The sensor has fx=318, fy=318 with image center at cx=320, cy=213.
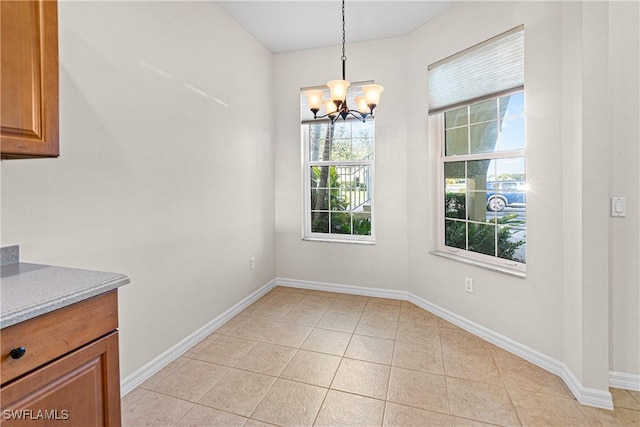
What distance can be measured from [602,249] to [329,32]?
9.83 ft

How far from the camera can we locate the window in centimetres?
249

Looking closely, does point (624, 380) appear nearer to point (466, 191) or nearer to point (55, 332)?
→ point (466, 191)

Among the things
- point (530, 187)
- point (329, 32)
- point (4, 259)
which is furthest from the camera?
point (329, 32)

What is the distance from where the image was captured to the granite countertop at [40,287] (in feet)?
2.93

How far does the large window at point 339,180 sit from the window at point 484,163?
2.78 ft

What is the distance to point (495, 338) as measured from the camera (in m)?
2.58

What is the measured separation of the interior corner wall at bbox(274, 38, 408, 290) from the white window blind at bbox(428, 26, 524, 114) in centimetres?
47

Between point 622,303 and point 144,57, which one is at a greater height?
point 144,57

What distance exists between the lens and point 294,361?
92.0 inches

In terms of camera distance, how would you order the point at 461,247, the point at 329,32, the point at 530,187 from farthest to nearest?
the point at 329,32 < the point at 461,247 < the point at 530,187

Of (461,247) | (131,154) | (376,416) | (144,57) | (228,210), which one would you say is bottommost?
(376,416)

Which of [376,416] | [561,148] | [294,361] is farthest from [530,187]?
[294,361]

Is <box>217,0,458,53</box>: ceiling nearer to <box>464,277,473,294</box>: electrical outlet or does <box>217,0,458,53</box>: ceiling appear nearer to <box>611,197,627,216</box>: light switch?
<box>611,197,627,216</box>: light switch

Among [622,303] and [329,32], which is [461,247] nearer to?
[622,303]
